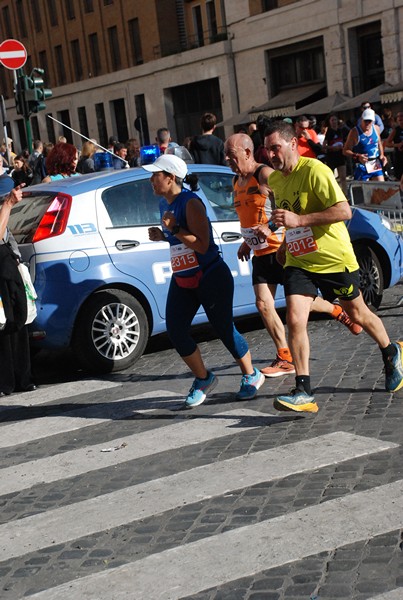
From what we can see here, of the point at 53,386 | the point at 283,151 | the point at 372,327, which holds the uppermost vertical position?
the point at 283,151

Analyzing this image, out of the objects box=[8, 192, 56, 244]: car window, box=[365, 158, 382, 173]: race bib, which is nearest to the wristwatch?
box=[8, 192, 56, 244]: car window

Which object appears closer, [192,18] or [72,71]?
[192,18]

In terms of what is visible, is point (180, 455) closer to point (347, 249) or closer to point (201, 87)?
point (347, 249)

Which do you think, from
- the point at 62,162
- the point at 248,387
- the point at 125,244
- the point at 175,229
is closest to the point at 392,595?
the point at 248,387

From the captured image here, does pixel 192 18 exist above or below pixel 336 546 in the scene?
above

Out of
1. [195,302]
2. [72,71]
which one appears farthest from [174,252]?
[72,71]

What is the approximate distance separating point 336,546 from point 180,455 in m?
1.82

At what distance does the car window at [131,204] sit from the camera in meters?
8.91

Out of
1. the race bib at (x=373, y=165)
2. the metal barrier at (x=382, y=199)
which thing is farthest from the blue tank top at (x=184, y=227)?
the race bib at (x=373, y=165)

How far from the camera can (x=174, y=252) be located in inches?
284

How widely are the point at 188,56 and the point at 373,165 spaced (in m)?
34.3

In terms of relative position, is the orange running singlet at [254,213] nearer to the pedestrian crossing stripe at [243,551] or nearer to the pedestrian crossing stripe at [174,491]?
the pedestrian crossing stripe at [174,491]

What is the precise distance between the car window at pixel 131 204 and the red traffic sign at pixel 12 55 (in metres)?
7.70

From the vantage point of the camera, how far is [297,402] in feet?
21.3
